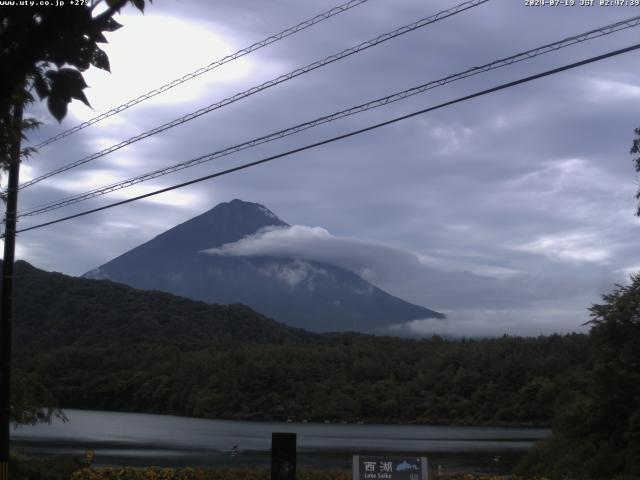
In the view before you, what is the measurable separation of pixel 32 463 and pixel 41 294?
117m

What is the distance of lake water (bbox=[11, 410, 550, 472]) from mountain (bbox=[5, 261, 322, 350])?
26.5 m

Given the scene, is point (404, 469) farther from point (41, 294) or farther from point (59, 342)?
point (41, 294)

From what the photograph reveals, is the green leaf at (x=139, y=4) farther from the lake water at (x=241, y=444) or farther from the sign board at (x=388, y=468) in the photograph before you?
the lake water at (x=241, y=444)

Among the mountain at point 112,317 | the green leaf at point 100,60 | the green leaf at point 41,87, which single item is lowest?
the green leaf at point 41,87

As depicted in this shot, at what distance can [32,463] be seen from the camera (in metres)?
20.7

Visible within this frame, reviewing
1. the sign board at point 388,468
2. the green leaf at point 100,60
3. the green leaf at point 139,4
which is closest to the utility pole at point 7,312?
the sign board at point 388,468

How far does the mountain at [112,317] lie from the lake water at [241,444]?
26.5 metres

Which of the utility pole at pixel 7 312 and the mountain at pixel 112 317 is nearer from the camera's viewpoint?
the utility pole at pixel 7 312

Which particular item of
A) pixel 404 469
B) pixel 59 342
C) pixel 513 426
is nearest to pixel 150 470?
pixel 404 469

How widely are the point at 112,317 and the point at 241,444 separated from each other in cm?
8366

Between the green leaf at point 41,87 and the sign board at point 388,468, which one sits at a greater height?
the green leaf at point 41,87

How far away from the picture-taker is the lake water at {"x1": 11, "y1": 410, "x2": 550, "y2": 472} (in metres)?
43.8

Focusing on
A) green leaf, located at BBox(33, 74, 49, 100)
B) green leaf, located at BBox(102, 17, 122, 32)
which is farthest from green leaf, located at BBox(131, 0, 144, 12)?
green leaf, located at BBox(33, 74, 49, 100)

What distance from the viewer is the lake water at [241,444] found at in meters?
43.8
